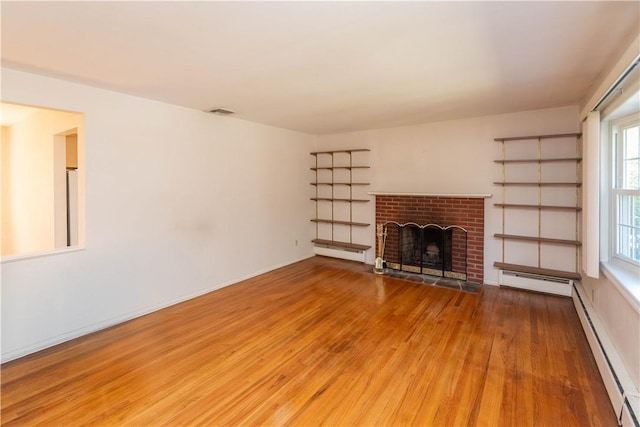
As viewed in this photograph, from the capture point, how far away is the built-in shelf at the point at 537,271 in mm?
3910

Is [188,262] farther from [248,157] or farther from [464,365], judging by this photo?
[464,365]

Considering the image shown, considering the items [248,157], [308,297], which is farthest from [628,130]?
[248,157]

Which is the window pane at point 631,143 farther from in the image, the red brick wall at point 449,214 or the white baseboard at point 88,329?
the white baseboard at point 88,329

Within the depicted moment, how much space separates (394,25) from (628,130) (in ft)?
8.13

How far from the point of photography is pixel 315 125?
5.24 meters

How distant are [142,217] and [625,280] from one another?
455 cm

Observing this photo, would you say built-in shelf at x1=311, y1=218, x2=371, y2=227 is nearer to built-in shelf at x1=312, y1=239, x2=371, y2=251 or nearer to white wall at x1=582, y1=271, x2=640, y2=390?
built-in shelf at x1=312, y1=239, x2=371, y2=251

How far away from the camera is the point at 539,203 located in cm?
421

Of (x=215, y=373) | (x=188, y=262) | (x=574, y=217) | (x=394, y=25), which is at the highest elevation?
(x=394, y=25)

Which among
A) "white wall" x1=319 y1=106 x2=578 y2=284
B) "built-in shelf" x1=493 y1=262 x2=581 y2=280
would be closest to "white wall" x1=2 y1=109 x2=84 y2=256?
"white wall" x1=319 y1=106 x2=578 y2=284

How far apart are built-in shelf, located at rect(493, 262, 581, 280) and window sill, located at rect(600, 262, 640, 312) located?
1149mm

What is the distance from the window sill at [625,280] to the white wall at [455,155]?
5.25 feet

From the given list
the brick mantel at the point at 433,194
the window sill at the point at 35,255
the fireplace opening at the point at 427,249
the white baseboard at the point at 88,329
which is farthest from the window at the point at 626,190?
the window sill at the point at 35,255

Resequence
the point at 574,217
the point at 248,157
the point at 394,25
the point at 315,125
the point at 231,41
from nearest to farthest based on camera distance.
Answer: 1. the point at 394,25
2. the point at 231,41
3. the point at 574,217
4. the point at 248,157
5. the point at 315,125
